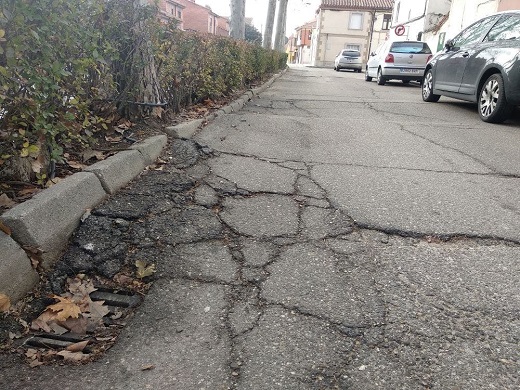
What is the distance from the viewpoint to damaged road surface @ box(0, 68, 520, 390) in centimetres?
171

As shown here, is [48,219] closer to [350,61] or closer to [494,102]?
[494,102]

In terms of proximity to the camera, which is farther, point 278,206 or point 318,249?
point 278,206

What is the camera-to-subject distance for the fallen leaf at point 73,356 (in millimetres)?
1757

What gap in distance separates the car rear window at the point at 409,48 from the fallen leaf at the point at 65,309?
14563mm

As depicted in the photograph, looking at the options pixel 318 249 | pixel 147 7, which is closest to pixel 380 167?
pixel 318 249

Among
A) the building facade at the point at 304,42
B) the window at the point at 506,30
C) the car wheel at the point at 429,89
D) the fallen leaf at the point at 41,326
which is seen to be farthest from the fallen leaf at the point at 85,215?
the building facade at the point at 304,42

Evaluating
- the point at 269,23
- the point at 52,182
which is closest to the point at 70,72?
the point at 52,182

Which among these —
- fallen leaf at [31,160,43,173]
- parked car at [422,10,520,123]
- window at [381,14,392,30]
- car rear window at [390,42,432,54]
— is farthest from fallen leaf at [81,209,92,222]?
window at [381,14,392,30]

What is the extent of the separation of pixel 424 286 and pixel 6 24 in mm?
2559

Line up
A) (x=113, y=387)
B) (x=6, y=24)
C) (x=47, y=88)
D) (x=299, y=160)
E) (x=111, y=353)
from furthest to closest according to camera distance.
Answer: (x=299, y=160)
(x=47, y=88)
(x=6, y=24)
(x=111, y=353)
(x=113, y=387)

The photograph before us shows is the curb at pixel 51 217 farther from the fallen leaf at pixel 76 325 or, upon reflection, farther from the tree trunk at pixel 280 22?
the tree trunk at pixel 280 22

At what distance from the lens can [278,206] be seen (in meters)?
3.26

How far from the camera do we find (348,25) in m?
48.4

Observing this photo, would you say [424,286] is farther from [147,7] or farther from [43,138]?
[147,7]
